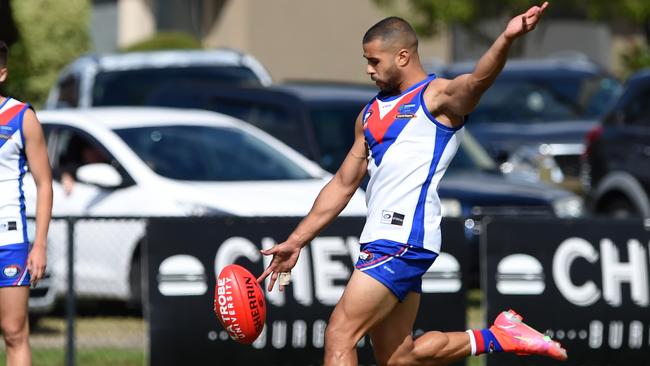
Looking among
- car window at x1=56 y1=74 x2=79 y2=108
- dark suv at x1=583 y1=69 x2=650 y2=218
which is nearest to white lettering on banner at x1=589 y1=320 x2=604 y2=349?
dark suv at x1=583 y1=69 x2=650 y2=218

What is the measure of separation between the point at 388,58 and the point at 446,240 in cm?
346

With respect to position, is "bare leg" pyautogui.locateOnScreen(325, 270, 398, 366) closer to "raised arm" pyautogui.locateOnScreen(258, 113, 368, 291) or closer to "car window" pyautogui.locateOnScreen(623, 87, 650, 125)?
"raised arm" pyautogui.locateOnScreen(258, 113, 368, 291)

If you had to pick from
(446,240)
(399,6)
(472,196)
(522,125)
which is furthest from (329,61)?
(446,240)

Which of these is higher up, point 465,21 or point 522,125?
point 465,21

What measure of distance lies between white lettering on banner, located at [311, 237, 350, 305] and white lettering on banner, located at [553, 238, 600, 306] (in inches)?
53.2

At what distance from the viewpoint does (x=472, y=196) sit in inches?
532

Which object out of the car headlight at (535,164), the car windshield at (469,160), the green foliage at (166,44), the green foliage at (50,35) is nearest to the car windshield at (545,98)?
the car headlight at (535,164)

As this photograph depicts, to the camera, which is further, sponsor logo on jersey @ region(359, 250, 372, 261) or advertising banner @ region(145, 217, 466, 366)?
advertising banner @ region(145, 217, 466, 366)

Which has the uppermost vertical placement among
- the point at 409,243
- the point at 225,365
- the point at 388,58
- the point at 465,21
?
the point at 465,21

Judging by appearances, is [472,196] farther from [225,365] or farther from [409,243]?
[409,243]

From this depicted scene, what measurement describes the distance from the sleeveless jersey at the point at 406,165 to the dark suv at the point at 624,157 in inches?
307

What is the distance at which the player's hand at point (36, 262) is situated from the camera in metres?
7.81

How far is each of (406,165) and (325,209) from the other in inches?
21.0

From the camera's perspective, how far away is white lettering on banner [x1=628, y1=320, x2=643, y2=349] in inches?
404
